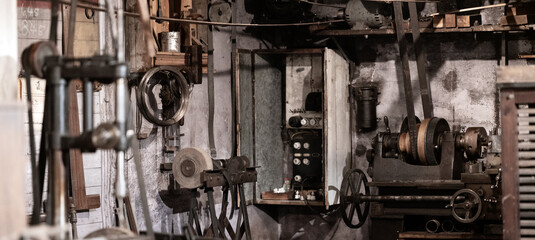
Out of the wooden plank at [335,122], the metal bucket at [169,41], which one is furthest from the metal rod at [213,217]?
the wooden plank at [335,122]

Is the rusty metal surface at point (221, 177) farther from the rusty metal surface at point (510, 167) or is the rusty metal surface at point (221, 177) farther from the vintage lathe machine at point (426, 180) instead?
the rusty metal surface at point (510, 167)

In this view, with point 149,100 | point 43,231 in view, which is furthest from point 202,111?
point 43,231

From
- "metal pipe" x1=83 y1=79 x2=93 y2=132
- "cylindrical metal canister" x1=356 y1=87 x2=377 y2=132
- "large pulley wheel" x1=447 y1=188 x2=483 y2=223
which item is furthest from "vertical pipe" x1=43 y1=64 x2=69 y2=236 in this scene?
"cylindrical metal canister" x1=356 y1=87 x2=377 y2=132

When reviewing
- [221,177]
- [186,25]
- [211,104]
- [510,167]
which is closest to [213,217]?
[221,177]

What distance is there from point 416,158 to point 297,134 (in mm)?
1738

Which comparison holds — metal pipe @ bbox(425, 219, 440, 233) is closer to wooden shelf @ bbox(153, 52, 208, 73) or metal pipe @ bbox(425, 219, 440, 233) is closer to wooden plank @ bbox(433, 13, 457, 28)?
wooden plank @ bbox(433, 13, 457, 28)

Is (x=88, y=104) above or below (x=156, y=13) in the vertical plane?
below

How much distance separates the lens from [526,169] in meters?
4.93

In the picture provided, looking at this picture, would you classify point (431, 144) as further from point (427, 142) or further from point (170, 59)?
point (170, 59)

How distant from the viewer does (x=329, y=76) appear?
29.4ft

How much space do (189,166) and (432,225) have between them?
244cm

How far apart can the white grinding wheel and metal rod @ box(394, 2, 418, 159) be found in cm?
210

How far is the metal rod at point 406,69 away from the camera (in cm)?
836

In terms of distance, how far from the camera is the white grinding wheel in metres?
7.47
